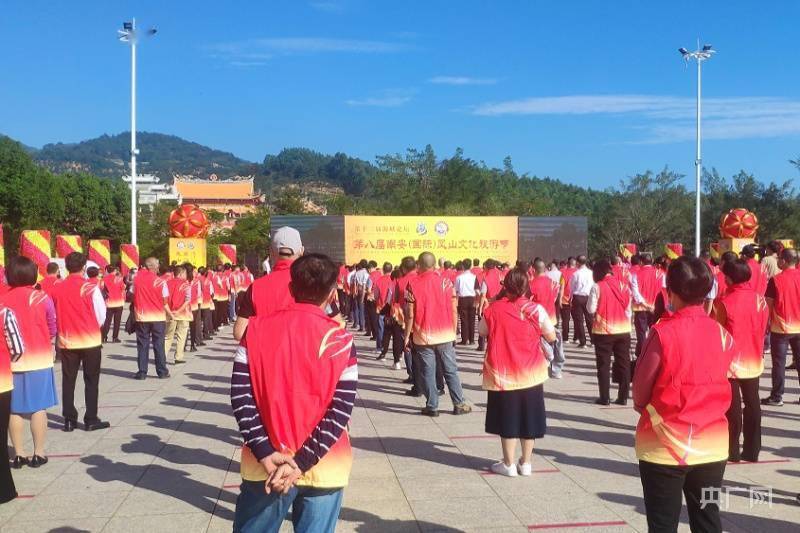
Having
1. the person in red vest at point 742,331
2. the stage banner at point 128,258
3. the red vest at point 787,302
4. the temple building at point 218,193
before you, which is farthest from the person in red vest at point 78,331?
the temple building at point 218,193

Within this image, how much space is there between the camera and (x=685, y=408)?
318 centimetres

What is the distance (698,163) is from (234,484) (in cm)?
2758

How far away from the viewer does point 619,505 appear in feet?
15.7

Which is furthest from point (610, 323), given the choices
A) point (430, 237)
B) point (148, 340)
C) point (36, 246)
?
point (430, 237)

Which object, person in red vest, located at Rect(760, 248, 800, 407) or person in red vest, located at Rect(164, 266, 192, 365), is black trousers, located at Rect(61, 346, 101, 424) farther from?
person in red vest, located at Rect(760, 248, 800, 407)

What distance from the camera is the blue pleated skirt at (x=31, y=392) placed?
5648mm

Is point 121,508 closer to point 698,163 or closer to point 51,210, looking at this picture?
point 698,163

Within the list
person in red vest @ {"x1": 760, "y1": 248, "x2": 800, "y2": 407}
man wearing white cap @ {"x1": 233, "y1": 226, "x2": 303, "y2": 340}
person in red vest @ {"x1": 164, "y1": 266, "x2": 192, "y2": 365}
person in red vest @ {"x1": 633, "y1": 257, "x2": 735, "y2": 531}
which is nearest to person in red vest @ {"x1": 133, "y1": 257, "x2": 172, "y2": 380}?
person in red vest @ {"x1": 164, "y1": 266, "x2": 192, "y2": 365}

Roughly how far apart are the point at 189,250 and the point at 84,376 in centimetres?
1157

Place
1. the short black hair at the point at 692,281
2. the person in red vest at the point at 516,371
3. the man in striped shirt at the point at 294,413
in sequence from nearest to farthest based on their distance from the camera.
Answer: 1. the man in striped shirt at the point at 294,413
2. the short black hair at the point at 692,281
3. the person in red vest at the point at 516,371

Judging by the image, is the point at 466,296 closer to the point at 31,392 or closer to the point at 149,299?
the point at 149,299

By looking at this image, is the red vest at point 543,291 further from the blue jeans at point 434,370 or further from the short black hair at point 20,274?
the short black hair at point 20,274

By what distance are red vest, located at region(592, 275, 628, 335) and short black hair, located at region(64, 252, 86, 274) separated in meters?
5.59

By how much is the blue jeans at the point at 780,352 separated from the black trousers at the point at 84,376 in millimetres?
7273
